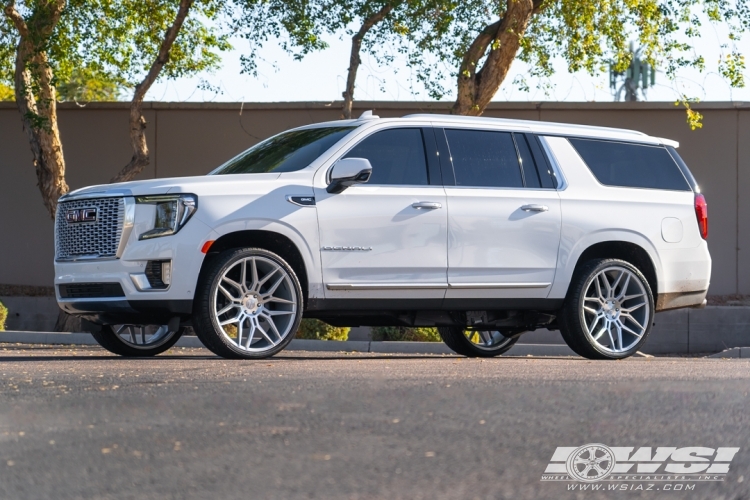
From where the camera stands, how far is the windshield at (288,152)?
9062 millimetres

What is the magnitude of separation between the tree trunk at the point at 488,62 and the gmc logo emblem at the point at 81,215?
924 centimetres

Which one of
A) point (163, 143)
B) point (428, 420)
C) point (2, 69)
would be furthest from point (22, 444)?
point (2, 69)

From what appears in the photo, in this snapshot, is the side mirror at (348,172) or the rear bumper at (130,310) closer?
the rear bumper at (130,310)

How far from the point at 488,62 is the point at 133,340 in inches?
359

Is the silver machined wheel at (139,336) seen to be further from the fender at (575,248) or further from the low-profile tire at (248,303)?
the fender at (575,248)

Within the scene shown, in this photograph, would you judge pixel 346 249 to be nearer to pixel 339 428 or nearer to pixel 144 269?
pixel 144 269

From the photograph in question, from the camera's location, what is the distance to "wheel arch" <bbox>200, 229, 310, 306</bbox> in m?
8.55

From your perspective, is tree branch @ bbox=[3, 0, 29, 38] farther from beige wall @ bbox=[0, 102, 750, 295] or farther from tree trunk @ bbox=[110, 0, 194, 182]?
beige wall @ bbox=[0, 102, 750, 295]

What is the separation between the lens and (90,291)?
8.57 m

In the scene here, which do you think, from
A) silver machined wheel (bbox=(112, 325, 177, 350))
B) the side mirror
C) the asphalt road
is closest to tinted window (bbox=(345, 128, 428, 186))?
the side mirror

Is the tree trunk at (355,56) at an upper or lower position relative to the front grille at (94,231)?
upper

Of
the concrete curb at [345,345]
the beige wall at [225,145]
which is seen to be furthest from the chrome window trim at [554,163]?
the beige wall at [225,145]

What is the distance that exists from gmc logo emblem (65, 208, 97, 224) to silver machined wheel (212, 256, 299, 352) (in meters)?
1.13

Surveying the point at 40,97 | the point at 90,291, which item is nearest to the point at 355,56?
the point at 40,97
